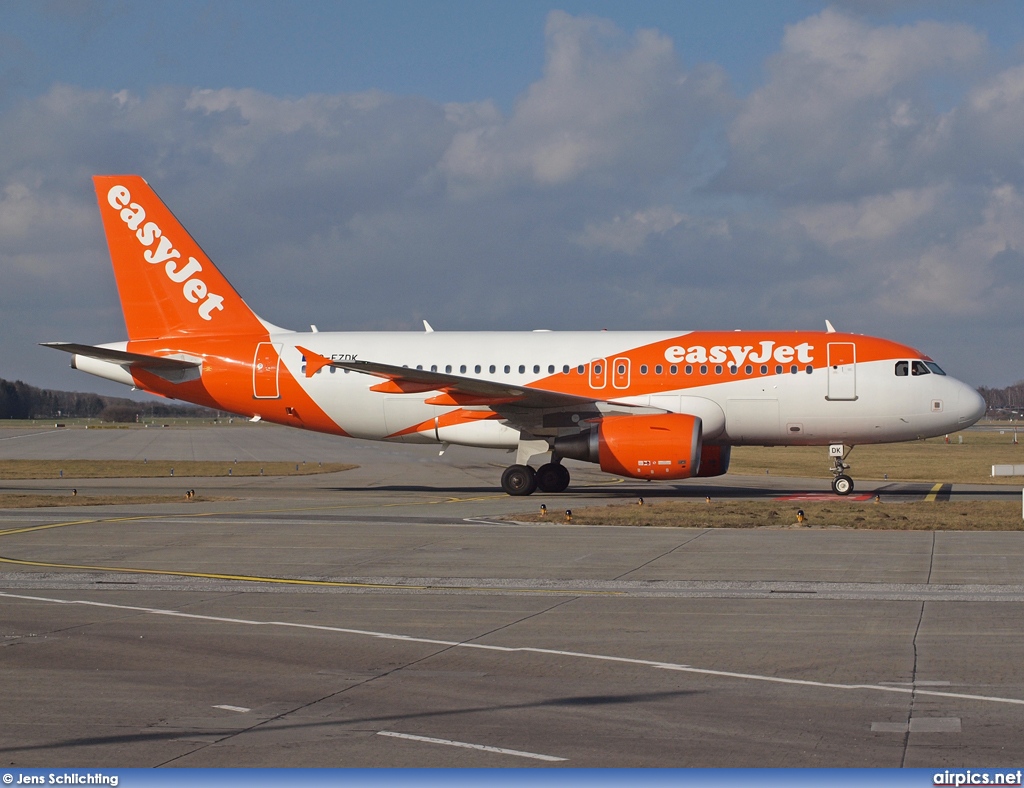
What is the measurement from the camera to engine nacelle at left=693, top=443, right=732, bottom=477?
30.8 metres

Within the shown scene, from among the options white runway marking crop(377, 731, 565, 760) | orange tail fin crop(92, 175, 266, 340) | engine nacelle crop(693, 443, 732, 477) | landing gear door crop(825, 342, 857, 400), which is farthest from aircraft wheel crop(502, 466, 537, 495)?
white runway marking crop(377, 731, 565, 760)

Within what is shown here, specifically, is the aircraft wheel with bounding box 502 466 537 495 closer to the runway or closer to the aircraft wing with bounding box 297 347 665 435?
the aircraft wing with bounding box 297 347 665 435

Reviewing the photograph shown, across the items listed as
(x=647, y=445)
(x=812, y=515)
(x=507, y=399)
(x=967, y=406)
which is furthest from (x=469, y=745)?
(x=967, y=406)

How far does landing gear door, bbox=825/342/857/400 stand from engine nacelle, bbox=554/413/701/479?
3975 millimetres

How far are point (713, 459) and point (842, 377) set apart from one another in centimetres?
415

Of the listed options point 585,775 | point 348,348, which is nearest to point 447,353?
point 348,348

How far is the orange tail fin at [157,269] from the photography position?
3316 cm

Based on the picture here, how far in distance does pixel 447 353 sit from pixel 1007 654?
918 inches

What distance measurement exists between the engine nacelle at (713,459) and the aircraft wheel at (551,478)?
3821 millimetres

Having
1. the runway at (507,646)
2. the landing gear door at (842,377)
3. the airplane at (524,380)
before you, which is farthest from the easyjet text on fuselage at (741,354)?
the runway at (507,646)

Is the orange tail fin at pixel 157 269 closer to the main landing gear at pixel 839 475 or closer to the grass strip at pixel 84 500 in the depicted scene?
the grass strip at pixel 84 500

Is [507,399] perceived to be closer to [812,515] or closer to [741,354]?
[741,354]

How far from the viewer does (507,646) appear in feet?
34.4

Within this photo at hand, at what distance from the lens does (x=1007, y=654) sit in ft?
32.6
